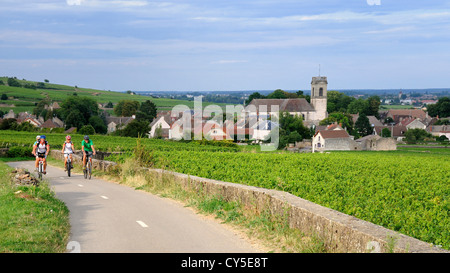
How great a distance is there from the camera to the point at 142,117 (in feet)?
510

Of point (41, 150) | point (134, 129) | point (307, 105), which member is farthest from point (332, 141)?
point (41, 150)

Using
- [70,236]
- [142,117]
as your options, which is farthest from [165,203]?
[142,117]

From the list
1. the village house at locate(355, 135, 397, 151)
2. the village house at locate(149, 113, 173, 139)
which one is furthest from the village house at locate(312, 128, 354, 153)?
the village house at locate(149, 113, 173, 139)

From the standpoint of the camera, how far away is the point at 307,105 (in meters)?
179

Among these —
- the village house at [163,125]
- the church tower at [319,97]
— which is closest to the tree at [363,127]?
the church tower at [319,97]

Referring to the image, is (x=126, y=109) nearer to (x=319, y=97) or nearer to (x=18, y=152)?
(x=319, y=97)

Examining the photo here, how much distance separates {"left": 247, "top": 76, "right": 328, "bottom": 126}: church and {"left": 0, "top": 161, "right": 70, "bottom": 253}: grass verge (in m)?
159

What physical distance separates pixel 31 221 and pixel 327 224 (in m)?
5.69

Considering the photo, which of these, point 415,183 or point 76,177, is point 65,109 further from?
point 415,183

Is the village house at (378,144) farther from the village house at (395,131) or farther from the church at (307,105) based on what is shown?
the church at (307,105)

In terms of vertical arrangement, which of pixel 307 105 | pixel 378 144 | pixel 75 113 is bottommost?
pixel 378 144

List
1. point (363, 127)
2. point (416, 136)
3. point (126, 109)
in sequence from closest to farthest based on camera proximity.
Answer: point (416, 136)
point (363, 127)
point (126, 109)

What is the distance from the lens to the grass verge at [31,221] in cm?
806
